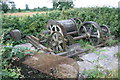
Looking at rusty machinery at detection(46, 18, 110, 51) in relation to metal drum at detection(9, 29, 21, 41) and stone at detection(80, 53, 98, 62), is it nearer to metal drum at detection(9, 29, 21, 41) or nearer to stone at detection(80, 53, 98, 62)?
stone at detection(80, 53, 98, 62)

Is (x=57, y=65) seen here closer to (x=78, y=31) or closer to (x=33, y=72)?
(x=33, y=72)

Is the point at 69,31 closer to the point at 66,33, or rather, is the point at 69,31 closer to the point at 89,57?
the point at 66,33

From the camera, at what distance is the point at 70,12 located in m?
8.05

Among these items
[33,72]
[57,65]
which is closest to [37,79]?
[33,72]

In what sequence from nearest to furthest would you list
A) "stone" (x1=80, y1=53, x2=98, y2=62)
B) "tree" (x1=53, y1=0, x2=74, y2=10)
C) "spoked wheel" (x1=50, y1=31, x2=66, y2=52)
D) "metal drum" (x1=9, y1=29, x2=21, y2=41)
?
"stone" (x1=80, y1=53, x2=98, y2=62)
"spoked wheel" (x1=50, y1=31, x2=66, y2=52)
"metal drum" (x1=9, y1=29, x2=21, y2=41)
"tree" (x1=53, y1=0, x2=74, y2=10)

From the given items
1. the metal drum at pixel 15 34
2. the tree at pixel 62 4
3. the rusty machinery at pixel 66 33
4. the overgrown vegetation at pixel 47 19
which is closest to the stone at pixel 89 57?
the rusty machinery at pixel 66 33

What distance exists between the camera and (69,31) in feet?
17.6

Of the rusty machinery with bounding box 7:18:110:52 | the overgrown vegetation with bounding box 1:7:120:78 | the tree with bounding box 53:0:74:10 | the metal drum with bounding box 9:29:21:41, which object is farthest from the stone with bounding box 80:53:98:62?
the tree with bounding box 53:0:74:10

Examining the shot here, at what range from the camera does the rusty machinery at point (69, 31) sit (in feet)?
14.3

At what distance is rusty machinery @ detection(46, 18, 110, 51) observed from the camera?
4.36 meters

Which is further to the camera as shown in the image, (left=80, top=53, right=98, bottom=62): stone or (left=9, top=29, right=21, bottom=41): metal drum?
(left=9, top=29, right=21, bottom=41): metal drum

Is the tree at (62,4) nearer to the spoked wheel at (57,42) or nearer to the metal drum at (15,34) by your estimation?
the metal drum at (15,34)

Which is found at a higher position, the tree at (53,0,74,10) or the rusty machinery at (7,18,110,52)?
the tree at (53,0,74,10)

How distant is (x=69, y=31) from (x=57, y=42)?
1.18 m
